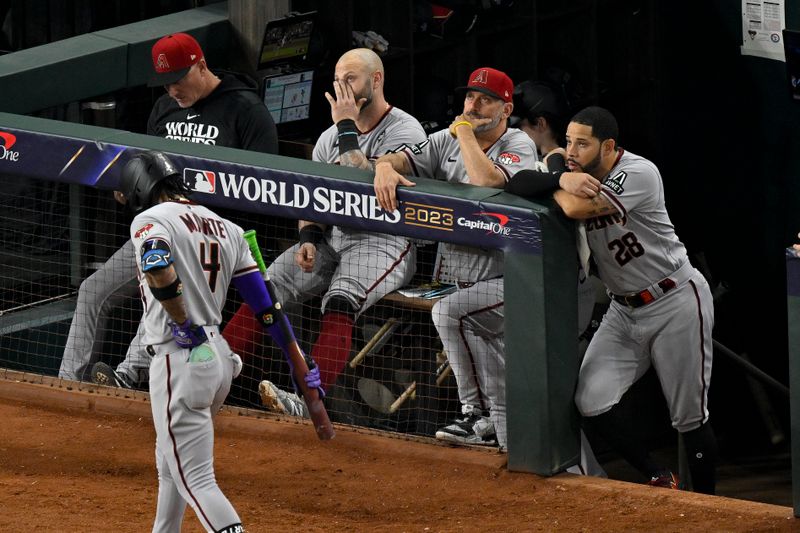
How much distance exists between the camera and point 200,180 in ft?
20.9

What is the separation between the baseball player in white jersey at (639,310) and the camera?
19.1 ft

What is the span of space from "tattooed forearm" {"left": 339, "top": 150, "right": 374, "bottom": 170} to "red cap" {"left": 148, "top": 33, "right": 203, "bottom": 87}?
96cm

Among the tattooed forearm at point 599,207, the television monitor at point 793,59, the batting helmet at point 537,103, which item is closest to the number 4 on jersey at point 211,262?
the tattooed forearm at point 599,207

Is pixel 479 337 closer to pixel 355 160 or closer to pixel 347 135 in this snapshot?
pixel 355 160

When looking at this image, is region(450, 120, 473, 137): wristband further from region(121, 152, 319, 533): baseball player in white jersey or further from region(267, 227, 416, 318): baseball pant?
region(121, 152, 319, 533): baseball player in white jersey

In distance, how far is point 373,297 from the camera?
21.5ft

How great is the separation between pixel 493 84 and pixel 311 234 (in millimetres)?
1026

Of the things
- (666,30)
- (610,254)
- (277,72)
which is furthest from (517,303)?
(666,30)

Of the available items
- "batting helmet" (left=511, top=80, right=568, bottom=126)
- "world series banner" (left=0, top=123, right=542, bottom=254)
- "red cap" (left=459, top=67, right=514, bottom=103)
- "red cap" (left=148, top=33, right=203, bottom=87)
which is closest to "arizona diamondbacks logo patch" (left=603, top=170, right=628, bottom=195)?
"world series banner" (left=0, top=123, right=542, bottom=254)

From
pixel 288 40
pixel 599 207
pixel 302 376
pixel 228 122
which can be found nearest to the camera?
pixel 302 376

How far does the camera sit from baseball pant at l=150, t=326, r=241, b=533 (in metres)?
4.90

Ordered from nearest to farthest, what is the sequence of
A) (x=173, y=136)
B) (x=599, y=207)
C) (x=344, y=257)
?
(x=599, y=207), (x=344, y=257), (x=173, y=136)

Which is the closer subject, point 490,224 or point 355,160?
point 490,224

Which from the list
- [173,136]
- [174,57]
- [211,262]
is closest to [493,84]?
[174,57]
